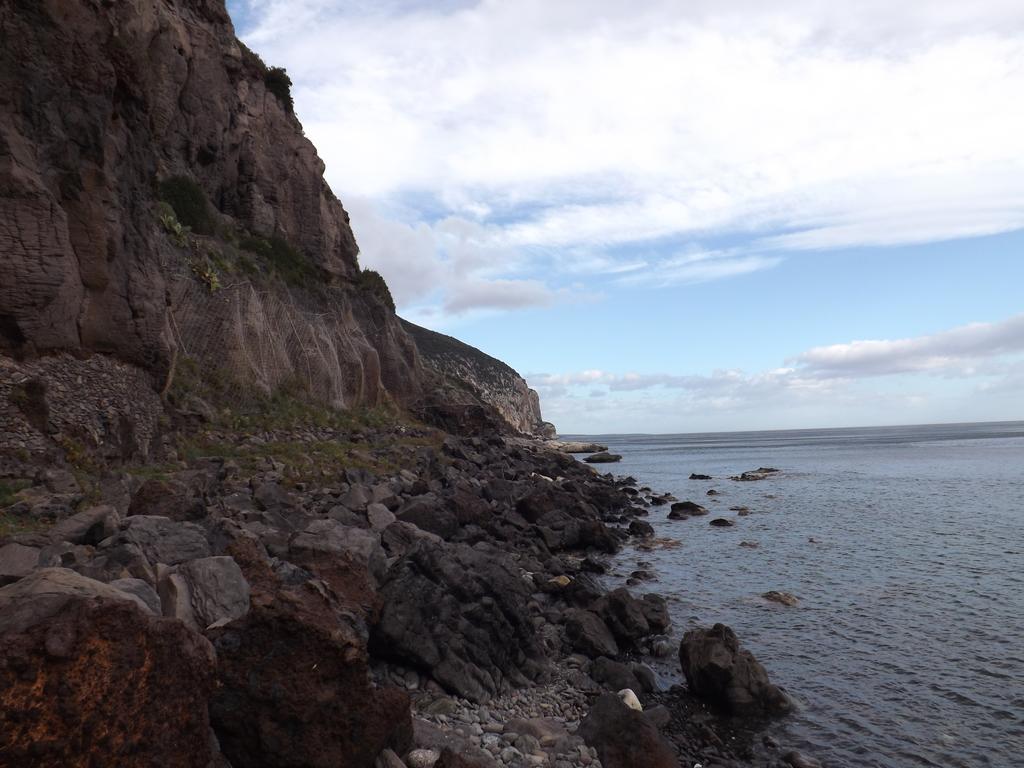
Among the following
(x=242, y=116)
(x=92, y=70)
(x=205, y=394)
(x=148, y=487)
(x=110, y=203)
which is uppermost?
(x=242, y=116)

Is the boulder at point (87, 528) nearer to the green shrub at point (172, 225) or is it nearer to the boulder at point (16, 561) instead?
the boulder at point (16, 561)

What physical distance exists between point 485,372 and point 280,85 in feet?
311

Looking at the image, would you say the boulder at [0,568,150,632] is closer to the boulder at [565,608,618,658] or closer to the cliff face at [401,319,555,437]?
the boulder at [565,608,618,658]

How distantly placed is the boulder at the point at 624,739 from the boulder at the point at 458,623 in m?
1.82

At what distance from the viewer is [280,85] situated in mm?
43812

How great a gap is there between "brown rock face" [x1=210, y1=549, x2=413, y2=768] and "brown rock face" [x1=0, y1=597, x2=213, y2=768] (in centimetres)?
64

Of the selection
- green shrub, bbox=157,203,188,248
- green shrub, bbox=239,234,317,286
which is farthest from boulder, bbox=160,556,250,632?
green shrub, bbox=239,234,317,286

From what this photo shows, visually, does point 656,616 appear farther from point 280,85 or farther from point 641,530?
point 280,85

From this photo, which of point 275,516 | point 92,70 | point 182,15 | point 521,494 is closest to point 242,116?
point 182,15

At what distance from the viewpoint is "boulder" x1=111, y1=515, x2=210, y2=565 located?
8.12m

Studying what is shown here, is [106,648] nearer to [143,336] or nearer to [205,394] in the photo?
[143,336]

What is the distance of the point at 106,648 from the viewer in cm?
445

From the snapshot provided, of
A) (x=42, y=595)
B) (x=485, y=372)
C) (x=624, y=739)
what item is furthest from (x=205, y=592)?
(x=485, y=372)

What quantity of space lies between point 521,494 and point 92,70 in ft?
78.8
